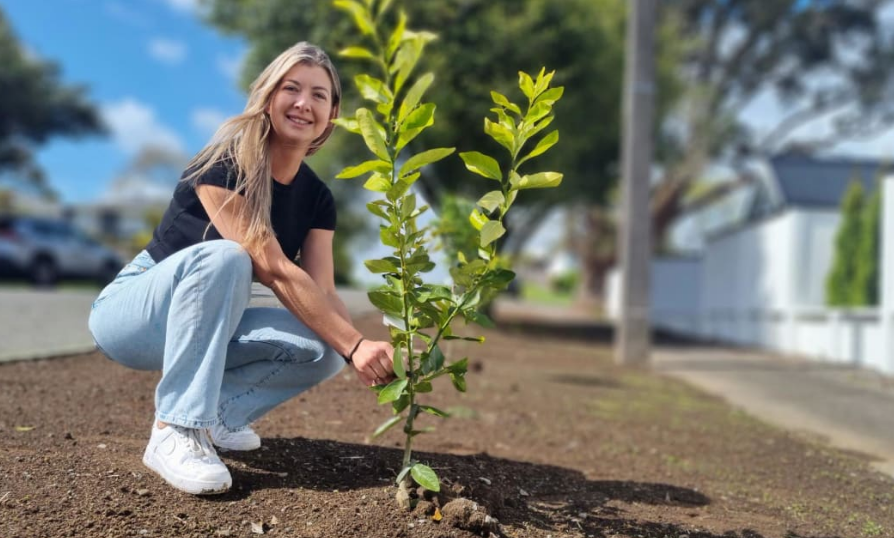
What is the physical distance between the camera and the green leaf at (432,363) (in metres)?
2.41

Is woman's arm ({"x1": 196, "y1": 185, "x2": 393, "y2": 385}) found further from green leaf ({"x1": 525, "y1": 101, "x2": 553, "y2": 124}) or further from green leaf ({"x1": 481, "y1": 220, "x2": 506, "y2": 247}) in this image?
green leaf ({"x1": 525, "y1": 101, "x2": 553, "y2": 124})

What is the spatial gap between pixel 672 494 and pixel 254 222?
1957mm

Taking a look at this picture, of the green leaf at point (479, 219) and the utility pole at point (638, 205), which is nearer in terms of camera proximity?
the green leaf at point (479, 219)

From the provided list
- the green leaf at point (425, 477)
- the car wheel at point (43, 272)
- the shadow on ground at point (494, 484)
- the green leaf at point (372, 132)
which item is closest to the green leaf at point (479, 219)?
the green leaf at point (372, 132)

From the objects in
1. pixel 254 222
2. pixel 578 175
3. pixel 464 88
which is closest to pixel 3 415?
pixel 254 222

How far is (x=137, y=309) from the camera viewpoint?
2.57 m

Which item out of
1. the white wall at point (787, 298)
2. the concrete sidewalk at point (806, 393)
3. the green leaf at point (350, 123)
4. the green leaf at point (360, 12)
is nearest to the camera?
the green leaf at point (360, 12)

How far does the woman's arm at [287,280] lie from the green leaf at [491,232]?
0.44 meters

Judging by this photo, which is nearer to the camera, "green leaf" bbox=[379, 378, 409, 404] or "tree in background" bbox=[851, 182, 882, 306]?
"green leaf" bbox=[379, 378, 409, 404]

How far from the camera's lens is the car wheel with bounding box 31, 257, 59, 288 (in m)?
18.7

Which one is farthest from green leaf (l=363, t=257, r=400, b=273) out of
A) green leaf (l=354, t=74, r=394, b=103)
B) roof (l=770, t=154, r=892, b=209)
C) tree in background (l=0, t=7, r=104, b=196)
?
tree in background (l=0, t=7, r=104, b=196)

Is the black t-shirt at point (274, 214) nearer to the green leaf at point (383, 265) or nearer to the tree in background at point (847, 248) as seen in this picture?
the green leaf at point (383, 265)

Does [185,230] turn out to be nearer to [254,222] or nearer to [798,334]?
[254,222]

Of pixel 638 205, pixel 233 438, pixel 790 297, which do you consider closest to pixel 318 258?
pixel 233 438
